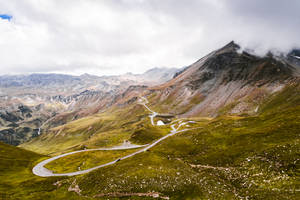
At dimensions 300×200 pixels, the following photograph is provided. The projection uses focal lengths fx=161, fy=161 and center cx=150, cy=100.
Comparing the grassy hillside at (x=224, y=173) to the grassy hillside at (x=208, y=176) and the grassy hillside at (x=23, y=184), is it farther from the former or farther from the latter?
the grassy hillside at (x=23, y=184)

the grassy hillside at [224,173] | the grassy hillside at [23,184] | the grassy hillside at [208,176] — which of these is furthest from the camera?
the grassy hillside at [23,184]

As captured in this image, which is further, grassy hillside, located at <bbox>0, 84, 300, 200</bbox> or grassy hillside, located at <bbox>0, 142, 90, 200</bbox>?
grassy hillside, located at <bbox>0, 142, 90, 200</bbox>

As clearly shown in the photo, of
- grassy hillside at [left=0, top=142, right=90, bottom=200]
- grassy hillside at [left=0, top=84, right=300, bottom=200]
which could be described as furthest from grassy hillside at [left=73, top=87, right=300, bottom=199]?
grassy hillside at [left=0, top=142, right=90, bottom=200]

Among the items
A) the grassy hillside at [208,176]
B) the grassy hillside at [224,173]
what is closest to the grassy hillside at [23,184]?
the grassy hillside at [208,176]

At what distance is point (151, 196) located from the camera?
3172cm

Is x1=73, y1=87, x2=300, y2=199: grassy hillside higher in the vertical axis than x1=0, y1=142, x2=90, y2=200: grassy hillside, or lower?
higher

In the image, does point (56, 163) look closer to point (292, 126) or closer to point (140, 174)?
point (140, 174)

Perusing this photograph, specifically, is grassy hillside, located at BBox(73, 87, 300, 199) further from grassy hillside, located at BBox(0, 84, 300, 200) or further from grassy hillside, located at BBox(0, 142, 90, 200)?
grassy hillside, located at BBox(0, 142, 90, 200)

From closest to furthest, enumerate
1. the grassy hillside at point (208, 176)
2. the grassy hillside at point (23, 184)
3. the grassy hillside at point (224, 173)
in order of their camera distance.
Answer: the grassy hillside at point (224, 173) < the grassy hillside at point (208, 176) < the grassy hillside at point (23, 184)

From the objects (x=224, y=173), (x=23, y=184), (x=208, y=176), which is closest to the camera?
(x=208, y=176)

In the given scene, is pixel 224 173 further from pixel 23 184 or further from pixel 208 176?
pixel 23 184

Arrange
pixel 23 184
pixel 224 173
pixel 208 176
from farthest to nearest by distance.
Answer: pixel 23 184 → pixel 224 173 → pixel 208 176

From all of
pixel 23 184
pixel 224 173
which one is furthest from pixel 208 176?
pixel 23 184

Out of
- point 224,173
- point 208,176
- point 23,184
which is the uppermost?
point 224,173
